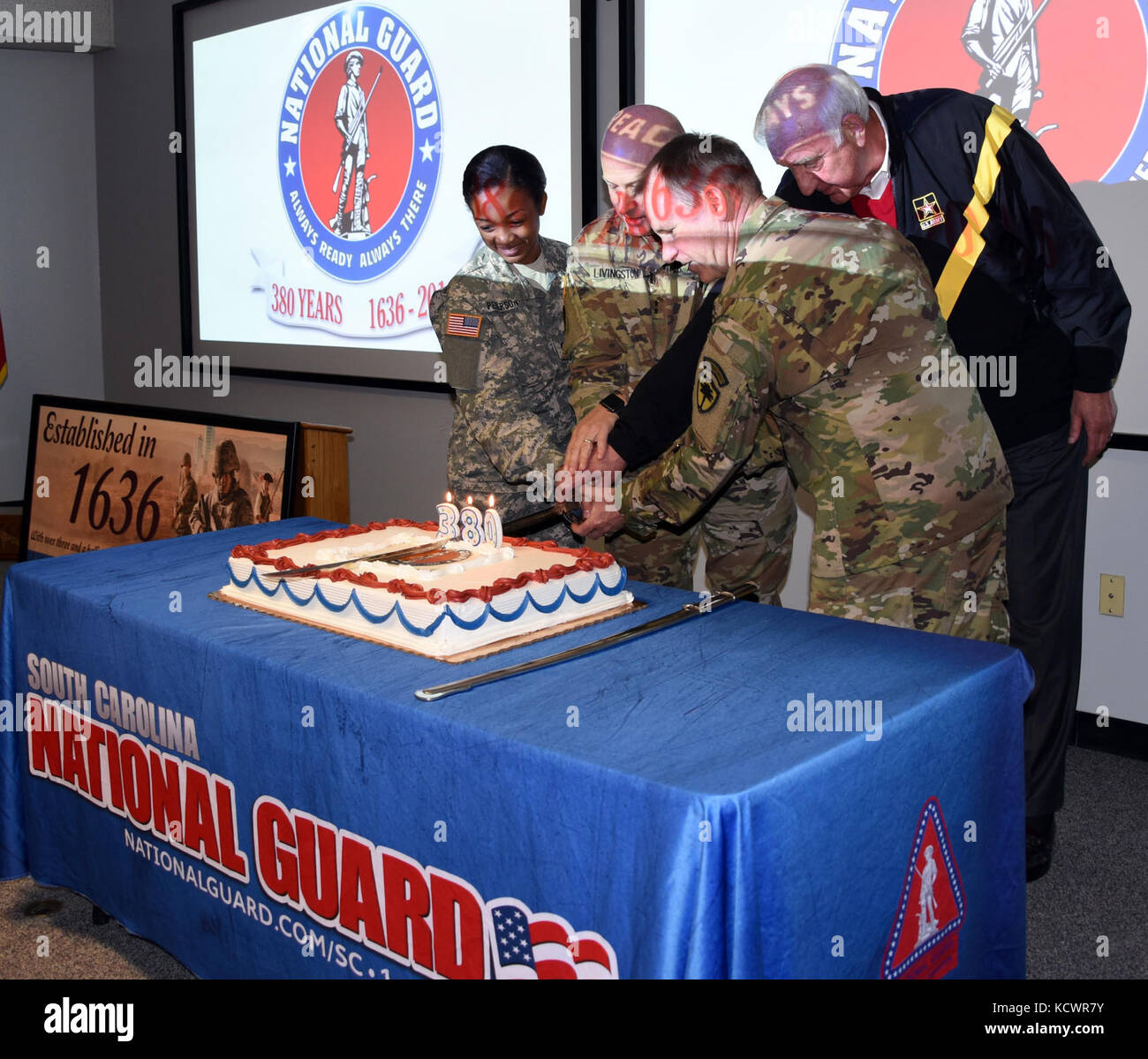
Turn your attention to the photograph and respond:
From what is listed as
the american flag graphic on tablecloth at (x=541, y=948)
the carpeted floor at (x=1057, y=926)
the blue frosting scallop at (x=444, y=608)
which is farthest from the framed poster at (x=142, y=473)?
the american flag graphic on tablecloth at (x=541, y=948)

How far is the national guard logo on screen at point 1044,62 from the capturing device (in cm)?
279

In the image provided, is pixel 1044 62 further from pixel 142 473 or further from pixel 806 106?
pixel 142 473

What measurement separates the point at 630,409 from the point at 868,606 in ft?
2.21

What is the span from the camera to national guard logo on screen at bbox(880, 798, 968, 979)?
4.39ft

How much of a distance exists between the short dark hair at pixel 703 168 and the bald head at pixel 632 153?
1.87 feet

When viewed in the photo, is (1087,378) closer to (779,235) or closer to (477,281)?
(779,235)

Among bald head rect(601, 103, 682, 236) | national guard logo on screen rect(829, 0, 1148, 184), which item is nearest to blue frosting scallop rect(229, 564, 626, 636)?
bald head rect(601, 103, 682, 236)

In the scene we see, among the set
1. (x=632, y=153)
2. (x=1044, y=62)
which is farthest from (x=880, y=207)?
(x=1044, y=62)

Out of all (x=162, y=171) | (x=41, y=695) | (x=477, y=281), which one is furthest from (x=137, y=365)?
(x=41, y=695)

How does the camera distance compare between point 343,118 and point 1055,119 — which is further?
point 343,118

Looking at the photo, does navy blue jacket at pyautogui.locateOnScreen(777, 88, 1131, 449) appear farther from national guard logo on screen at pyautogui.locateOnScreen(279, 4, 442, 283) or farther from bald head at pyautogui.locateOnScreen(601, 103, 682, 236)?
national guard logo on screen at pyautogui.locateOnScreen(279, 4, 442, 283)

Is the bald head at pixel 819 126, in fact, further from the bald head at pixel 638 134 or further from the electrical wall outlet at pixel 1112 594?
the electrical wall outlet at pixel 1112 594

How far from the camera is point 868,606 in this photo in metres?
1.88

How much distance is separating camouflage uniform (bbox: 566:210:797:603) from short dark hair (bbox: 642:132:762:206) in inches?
23.7
